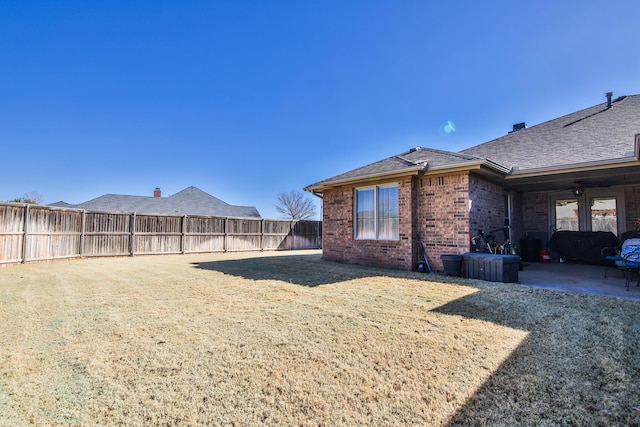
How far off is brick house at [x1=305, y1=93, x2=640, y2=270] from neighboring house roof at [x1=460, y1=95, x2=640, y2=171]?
32 mm

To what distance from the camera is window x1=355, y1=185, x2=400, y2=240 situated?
8.36m

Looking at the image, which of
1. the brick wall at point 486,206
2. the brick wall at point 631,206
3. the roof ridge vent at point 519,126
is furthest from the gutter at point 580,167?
the roof ridge vent at point 519,126

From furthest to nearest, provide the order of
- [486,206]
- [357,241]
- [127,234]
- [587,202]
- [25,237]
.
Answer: [127,234], [25,237], [587,202], [357,241], [486,206]

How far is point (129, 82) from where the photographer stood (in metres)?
11.9

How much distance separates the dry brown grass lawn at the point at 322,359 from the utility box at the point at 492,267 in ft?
3.46

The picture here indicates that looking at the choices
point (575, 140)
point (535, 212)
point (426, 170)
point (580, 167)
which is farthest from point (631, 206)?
point (426, 170)

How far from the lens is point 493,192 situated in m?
8.55

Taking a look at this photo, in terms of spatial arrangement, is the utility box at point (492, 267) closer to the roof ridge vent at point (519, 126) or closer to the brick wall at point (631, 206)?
the brick wall at point (631, 206)

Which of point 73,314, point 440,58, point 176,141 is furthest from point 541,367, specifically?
point 176,141

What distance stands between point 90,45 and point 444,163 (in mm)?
11480

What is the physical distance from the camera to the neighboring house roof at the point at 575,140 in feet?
24.3

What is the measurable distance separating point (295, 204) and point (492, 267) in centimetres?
4469

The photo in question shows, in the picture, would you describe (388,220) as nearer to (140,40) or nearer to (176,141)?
(140,40)

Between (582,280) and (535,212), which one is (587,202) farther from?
(582,280)
